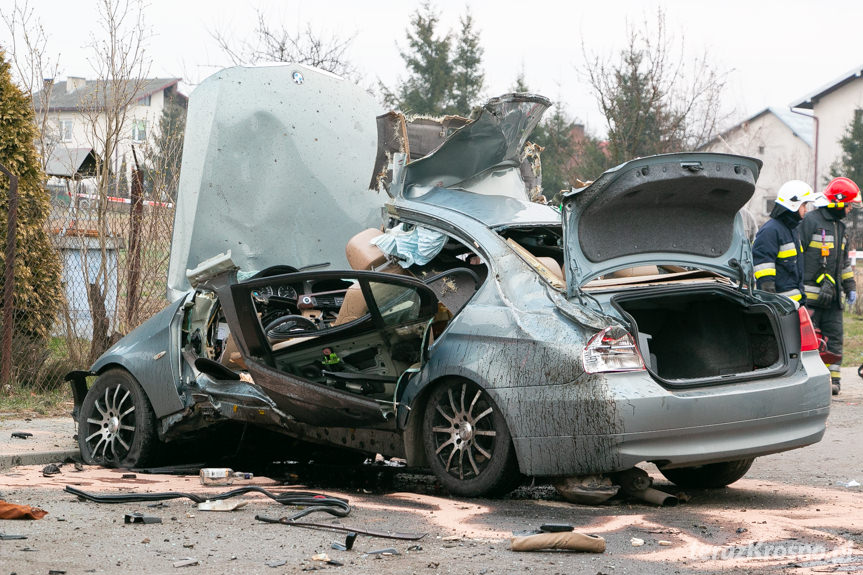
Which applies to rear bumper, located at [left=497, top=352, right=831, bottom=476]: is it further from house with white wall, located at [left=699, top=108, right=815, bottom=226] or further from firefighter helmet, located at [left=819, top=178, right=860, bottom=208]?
house with white wall, located at [left=699, top=108, right=815, bottom=226]

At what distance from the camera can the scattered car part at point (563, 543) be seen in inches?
196

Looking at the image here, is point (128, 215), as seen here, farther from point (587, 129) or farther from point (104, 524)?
point (587, 129)

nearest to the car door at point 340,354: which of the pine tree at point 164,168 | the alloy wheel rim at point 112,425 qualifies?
the alloy wheel rim at point 112,425

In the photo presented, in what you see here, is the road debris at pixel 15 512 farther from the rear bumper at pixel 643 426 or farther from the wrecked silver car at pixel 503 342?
the rear bumper at pixel 643 426

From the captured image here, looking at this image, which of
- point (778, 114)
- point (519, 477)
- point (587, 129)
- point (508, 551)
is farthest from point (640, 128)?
point (778, 114)

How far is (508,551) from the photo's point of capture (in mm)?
4988

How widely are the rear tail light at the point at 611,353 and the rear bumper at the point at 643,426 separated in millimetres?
55

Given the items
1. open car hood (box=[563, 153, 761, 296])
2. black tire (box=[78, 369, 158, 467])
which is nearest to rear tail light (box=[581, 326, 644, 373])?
open car hood (box=[563, 153, 761, 296])

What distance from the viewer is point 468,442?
626cm

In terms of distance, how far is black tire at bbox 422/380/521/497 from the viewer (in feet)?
19.9

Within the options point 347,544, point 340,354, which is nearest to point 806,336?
point 340,354

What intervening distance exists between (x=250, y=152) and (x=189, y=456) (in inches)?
121

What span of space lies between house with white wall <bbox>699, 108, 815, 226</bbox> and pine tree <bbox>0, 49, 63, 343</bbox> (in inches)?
2003

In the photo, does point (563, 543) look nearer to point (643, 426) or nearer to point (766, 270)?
point (643, 426)
